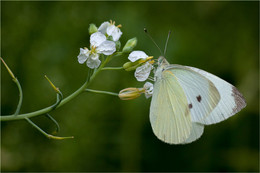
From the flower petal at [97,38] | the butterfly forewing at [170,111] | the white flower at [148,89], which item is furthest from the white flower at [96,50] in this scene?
the butterfly forewing at [170,111]

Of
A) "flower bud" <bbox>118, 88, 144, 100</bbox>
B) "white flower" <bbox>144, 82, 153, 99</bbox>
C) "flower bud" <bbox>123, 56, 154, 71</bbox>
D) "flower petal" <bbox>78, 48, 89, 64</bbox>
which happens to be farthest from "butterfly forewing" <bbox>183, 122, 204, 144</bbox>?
"flower petal" <bbox>78, 48, 89, 64</bbox>

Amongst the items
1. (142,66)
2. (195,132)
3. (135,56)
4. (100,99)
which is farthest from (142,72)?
(100,99)

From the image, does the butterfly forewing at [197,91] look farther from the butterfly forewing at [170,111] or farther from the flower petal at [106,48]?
the flower petal at [106,48]

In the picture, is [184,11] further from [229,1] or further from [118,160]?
[118,160]

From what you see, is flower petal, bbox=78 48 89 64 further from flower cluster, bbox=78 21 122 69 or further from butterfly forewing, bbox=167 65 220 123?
butterfly forewing, bbox=167 65 220 123

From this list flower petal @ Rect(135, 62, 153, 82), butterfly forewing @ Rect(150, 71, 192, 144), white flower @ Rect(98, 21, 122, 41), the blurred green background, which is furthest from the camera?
the blurred green background

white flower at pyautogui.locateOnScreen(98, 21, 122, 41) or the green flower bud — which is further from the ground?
white flower at pyautogui.locateOnScreen(98, 21, 122, 41)
